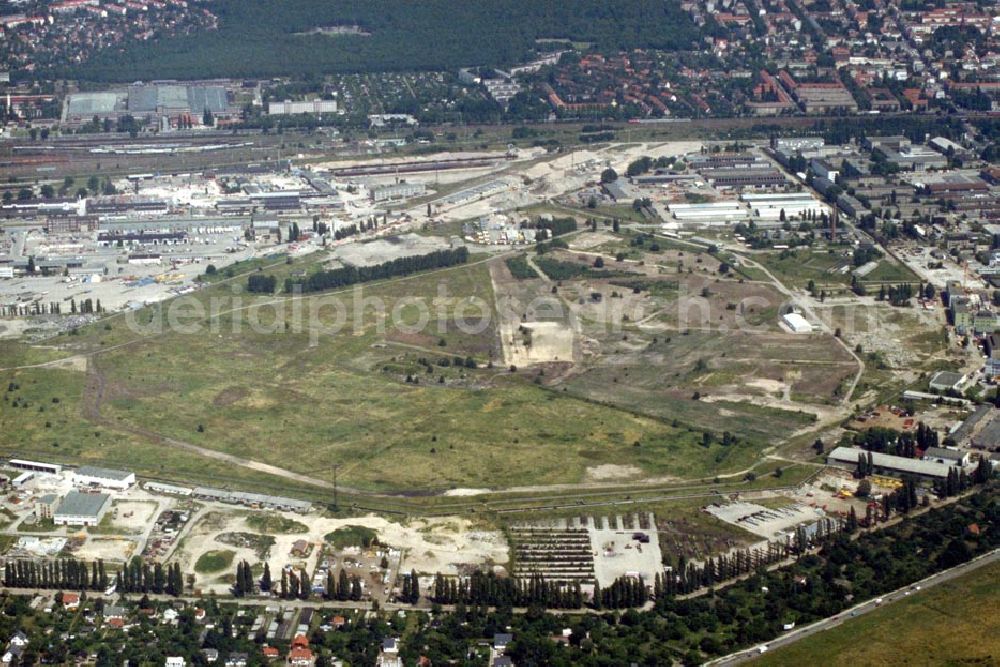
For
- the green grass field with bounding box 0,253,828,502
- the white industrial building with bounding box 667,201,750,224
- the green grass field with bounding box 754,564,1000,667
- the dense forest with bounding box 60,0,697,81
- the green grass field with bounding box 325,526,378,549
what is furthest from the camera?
the dense forest with bounding box 60,0,697,81

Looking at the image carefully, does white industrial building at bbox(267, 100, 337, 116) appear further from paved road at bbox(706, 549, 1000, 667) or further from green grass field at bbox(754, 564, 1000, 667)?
green grass field at bbox(754, 564, 1000, 667)

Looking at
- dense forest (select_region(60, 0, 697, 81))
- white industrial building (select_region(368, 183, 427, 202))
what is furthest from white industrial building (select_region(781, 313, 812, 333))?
dense forest (select_region(60, 0, 697, 81))

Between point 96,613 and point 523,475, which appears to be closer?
point 96,613

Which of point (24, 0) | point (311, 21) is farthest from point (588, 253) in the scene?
point (24, 0)

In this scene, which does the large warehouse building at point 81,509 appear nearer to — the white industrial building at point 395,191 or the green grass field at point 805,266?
the green grass field at point 805,266

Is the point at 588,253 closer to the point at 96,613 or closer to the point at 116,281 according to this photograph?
the point at 116,281

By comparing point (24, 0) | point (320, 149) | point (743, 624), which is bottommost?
point (743, 624)
